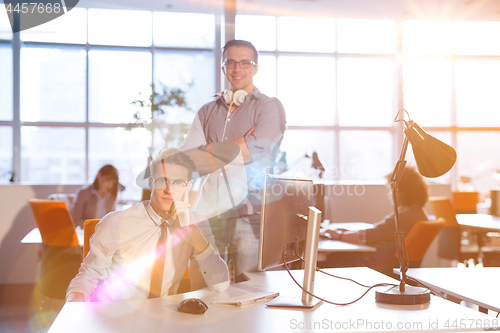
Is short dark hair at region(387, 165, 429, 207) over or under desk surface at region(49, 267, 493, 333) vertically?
over

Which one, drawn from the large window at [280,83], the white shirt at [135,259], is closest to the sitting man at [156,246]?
the white shirt at [135,259]

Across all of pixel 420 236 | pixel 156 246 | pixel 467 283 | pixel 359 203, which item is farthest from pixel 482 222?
pixel 156 246

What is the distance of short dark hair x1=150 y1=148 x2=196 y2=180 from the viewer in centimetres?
170

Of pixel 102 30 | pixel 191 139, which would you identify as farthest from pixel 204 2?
pixel 191 139

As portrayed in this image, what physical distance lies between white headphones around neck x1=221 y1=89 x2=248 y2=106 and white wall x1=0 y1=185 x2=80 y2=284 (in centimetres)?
351

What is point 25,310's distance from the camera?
12.1ft

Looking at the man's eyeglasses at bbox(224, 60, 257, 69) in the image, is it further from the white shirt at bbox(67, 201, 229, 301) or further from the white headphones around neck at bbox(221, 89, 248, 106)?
the white shirt at bbox(67, 201, 229, 301)

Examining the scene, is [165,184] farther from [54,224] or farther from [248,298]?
[54,224]

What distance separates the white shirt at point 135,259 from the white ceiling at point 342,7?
19.7 ft

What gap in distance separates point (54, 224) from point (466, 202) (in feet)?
16.4

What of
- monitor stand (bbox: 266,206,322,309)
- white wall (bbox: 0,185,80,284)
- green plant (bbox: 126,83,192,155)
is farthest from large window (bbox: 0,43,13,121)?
monitor stand (bbox: 266,206,322,309)

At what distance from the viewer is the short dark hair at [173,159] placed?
5.57 feet

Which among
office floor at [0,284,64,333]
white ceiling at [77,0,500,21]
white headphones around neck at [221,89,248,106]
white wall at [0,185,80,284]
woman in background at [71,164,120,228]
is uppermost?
white ceiling at [77,0,500,21]

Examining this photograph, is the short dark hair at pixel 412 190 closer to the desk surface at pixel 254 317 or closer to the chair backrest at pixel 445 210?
the chair backrest at pixel 445 210
